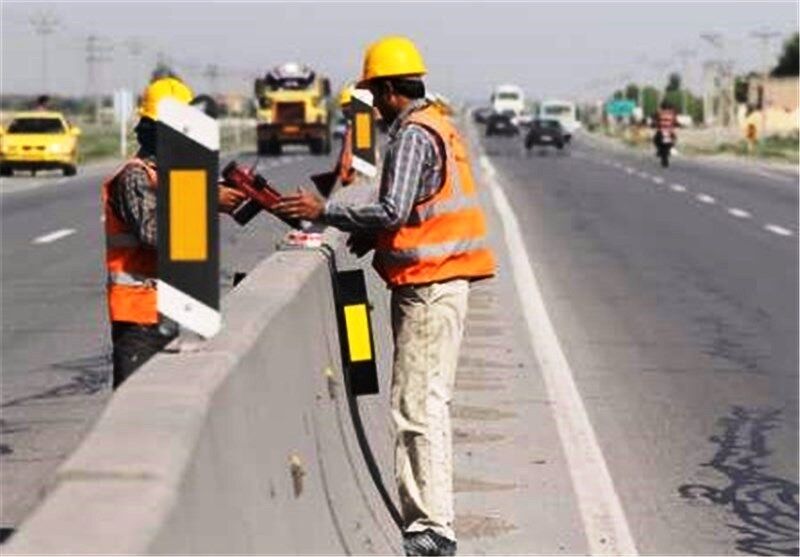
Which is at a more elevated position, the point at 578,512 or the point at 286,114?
the point at 578,512

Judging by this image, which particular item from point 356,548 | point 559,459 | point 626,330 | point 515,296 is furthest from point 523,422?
point 515,296

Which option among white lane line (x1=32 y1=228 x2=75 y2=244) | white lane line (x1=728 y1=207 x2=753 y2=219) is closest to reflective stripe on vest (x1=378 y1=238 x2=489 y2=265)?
white lane line (x1=32 y1=228 x2=75 y2=244)

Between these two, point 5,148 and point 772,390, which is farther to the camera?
point 5,148

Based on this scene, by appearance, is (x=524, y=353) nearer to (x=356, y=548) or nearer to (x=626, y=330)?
(x=626, y=330)

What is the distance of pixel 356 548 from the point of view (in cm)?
645

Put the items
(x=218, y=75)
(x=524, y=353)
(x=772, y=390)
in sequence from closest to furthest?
(x=772, y=390) → (x=524, y=353) → (x=218, y=75)

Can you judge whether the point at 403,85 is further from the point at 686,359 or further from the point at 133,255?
the point at 686,359

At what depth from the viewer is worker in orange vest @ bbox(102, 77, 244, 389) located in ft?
22.8

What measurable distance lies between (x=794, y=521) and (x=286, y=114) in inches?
2470

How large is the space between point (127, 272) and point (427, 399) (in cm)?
130

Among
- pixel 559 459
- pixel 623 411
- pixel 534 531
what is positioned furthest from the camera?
pixel 623 411

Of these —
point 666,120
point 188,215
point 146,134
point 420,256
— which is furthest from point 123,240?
point 666,120

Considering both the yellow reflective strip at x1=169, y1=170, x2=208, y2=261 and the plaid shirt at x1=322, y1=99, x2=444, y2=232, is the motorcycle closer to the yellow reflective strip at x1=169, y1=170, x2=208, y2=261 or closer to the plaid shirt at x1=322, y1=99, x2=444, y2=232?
the plaid shirt at x1=322, y1=99, x2=444, y2=232

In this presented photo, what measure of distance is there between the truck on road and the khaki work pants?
208 feet
